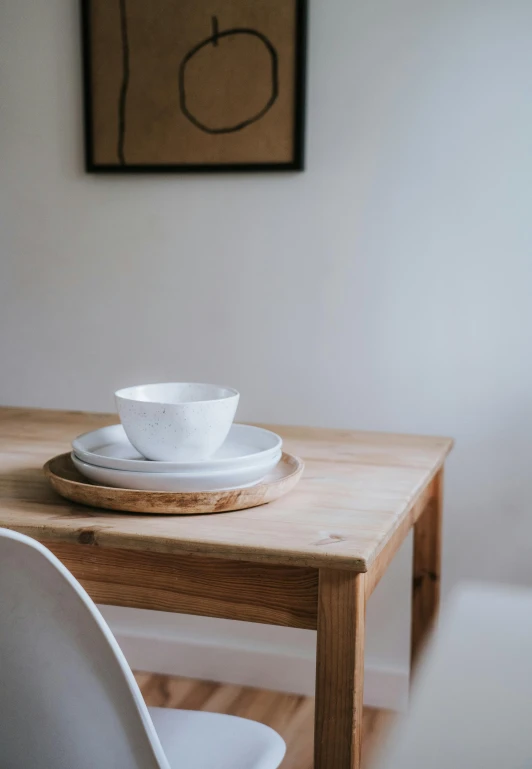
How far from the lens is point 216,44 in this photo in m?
2.20

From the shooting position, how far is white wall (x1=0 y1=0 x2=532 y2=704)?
206 cm

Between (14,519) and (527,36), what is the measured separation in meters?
1.69

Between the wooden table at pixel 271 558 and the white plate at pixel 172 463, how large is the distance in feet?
0.22

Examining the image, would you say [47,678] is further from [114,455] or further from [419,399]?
[419,399]

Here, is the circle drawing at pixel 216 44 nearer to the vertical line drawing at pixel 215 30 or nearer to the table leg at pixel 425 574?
the vertical line drawing at pixel 215 30

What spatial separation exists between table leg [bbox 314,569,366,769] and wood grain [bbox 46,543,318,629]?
27mm

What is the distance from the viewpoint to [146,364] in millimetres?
2402

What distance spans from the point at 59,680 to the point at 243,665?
1.56 m

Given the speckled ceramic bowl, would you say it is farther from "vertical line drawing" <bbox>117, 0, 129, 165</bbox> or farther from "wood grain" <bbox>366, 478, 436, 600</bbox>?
"vertical line drawing" <bbox>117, 0, 129, 165</bbox>

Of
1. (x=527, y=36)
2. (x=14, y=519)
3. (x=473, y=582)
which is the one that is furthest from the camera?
(x=473, y=582)

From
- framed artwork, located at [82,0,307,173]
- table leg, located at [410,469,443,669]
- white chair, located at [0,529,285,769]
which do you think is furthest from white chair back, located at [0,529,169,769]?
framed artwork, located at [82,0,307,173]

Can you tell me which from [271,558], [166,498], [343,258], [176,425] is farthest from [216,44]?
[271,558]

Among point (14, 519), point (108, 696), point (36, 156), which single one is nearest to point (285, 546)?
point (108, 696)

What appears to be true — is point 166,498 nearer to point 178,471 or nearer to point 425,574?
point 178,471
